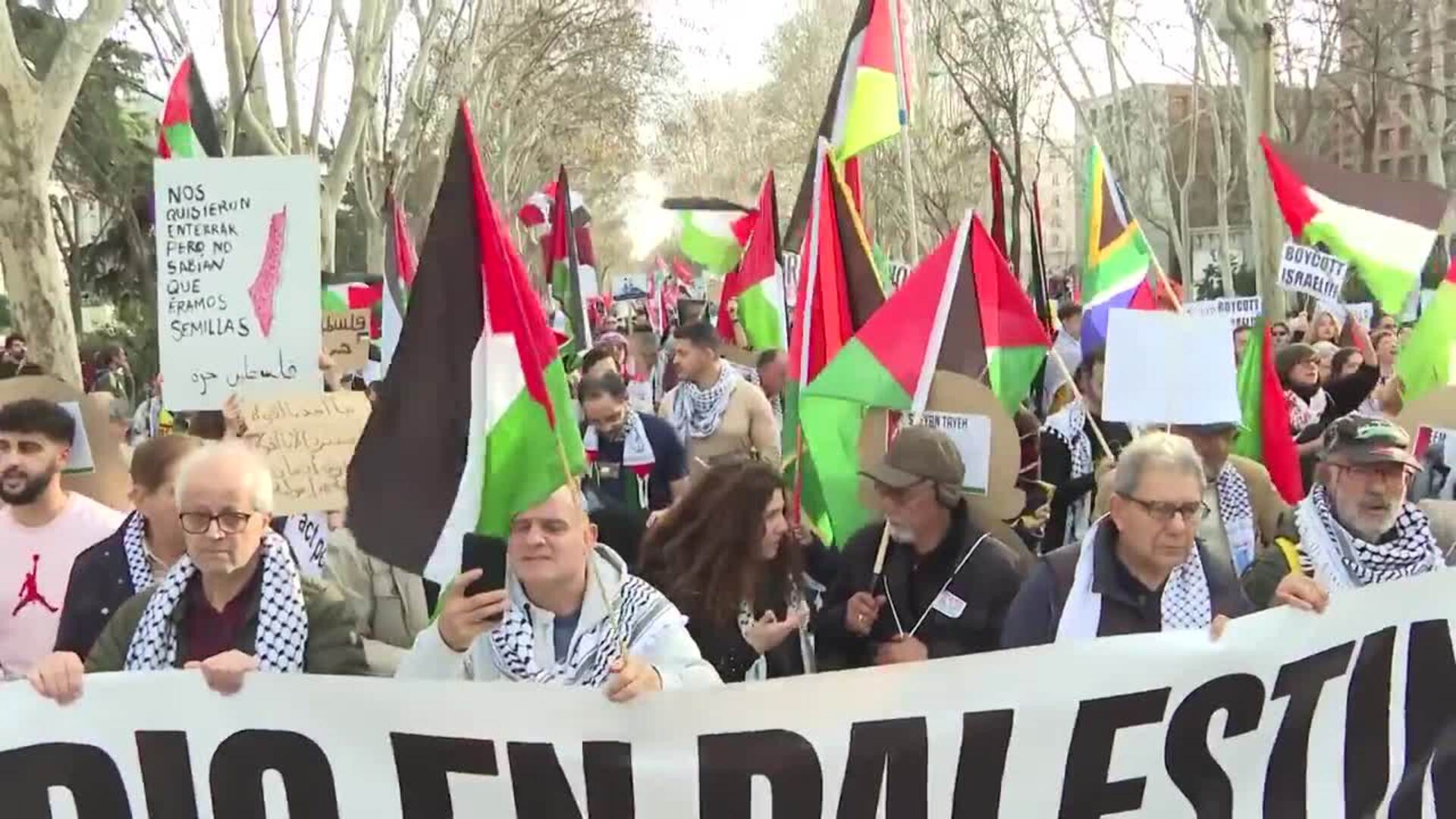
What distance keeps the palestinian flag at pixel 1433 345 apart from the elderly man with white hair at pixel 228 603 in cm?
386

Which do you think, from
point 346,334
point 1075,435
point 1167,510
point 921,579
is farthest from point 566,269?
point 1167,510

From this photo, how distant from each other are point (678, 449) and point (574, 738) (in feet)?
12.7

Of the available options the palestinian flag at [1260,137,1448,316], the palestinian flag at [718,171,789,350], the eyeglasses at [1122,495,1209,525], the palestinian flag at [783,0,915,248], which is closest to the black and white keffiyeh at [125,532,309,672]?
the eyeglasses at [1122,495,1209,525]

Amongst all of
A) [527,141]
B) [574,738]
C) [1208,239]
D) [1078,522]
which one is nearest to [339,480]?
[574,738]

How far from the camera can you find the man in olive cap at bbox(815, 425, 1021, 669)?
13.2 feet

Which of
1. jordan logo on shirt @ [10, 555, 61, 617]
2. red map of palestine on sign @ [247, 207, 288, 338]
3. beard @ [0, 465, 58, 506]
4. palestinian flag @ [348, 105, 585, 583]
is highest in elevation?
red map of palestine on sign @ [247, 207, 288, 338]

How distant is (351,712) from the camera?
9.87ft

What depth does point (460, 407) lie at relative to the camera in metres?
3.08

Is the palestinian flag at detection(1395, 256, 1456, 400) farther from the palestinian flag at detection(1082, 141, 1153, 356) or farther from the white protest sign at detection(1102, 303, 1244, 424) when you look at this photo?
the palestinian flag at detection(1082, 141, 1153, 356)

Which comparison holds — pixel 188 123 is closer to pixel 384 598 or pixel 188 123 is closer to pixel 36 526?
pixel 36 526

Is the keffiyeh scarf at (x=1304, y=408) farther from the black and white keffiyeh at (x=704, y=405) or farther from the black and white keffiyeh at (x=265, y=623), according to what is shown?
the black and white keffiyeh at (x=265, y=623)

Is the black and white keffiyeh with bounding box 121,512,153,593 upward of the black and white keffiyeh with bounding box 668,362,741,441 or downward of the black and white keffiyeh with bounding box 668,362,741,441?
downward

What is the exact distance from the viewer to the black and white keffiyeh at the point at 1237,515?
4.57 meters

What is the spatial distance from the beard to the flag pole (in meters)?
3.23
